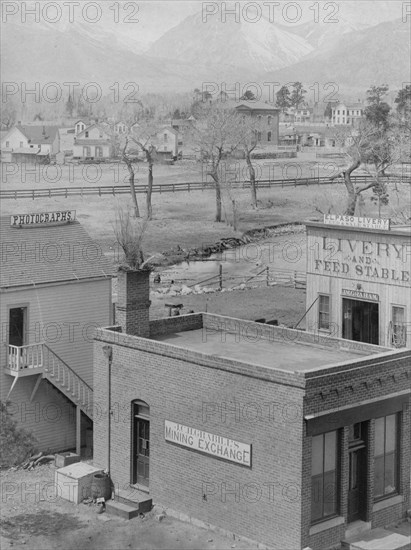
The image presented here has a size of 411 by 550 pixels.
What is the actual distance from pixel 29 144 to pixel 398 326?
90.8 metres

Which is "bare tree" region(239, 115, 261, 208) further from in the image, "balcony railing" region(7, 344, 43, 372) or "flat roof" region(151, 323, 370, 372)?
"flat roof" region(151, 323, 370, 372)

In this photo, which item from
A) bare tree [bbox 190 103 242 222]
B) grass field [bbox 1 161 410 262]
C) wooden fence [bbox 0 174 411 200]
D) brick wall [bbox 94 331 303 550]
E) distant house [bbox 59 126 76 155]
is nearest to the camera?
brick wall [bbox 94 331 303 550]

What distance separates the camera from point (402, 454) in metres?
29.4

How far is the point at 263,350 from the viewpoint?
31.8 metres

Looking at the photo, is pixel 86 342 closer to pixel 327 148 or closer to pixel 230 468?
pixel 230 468

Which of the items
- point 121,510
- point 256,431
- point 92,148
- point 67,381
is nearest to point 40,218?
point 67,381

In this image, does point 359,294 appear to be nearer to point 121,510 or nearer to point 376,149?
point 121,510

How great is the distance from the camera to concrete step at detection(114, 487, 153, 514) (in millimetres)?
29672

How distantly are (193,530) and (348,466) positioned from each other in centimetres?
431

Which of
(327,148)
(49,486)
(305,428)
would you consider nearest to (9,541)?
(49,486)

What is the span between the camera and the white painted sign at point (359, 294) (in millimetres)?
38969

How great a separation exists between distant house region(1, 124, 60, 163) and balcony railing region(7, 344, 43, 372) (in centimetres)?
8362

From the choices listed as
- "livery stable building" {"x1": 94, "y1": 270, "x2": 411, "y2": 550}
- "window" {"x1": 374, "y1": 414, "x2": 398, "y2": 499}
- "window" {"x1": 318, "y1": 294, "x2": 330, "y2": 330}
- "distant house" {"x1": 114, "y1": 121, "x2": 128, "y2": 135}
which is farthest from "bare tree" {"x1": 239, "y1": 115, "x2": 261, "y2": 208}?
"window" {"x1": 374, "y1": 414, "x2": 398, "y2": 499}

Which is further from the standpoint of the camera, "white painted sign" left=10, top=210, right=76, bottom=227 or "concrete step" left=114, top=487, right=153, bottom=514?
"white painted sign" left=10, top=210, right=76, bottom=227
